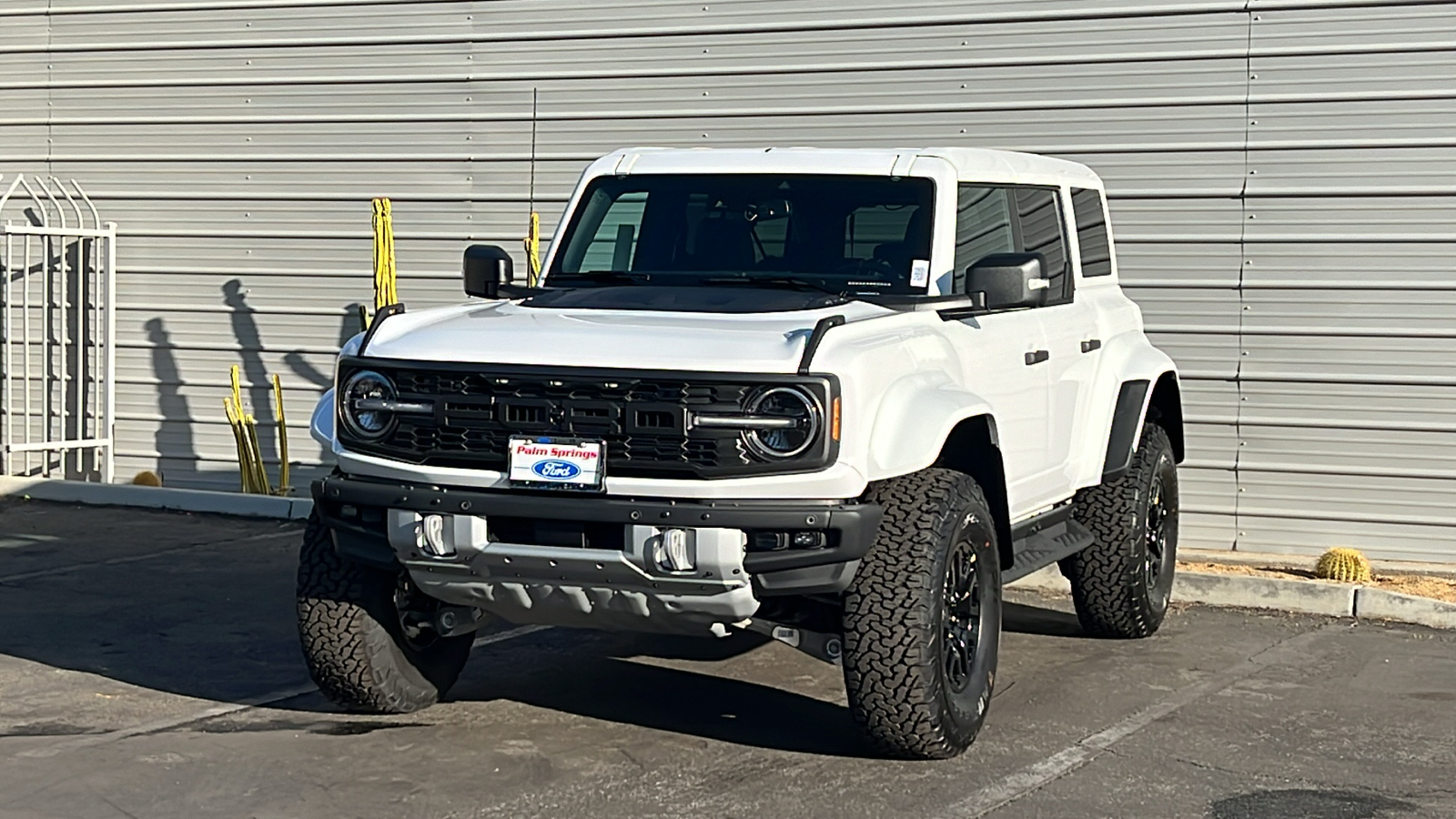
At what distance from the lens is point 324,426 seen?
6.63m

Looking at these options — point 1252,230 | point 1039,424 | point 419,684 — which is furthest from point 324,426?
point 1252,230

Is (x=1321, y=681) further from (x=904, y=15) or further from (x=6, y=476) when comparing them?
(x=6, y=476)

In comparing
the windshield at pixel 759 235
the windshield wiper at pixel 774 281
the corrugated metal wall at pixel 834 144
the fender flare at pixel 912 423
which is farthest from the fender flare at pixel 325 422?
the corrugated metal wall at pixel 834 144

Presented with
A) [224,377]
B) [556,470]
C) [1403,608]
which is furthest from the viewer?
[224,377]

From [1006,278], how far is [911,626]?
1.43m

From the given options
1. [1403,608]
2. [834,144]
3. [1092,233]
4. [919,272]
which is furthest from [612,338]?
[834,144]

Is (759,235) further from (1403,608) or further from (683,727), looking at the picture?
(1403,608)

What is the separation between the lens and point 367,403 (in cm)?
621

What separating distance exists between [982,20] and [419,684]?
6598 mm

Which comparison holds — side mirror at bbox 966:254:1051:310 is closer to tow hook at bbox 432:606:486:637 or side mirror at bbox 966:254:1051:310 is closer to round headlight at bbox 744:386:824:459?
round headlight at bbox 744:386:824:459

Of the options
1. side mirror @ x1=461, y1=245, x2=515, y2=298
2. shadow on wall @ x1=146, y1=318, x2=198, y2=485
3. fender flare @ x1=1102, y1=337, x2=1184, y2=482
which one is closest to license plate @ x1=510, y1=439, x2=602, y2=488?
side mirror @ x1=461, y1=245, x2=515, y2=298

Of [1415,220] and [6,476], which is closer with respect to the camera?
[1415,220]

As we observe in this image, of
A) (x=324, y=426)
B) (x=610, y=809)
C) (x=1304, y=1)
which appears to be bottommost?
(x=610, y=809)

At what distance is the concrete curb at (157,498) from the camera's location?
12461mm
